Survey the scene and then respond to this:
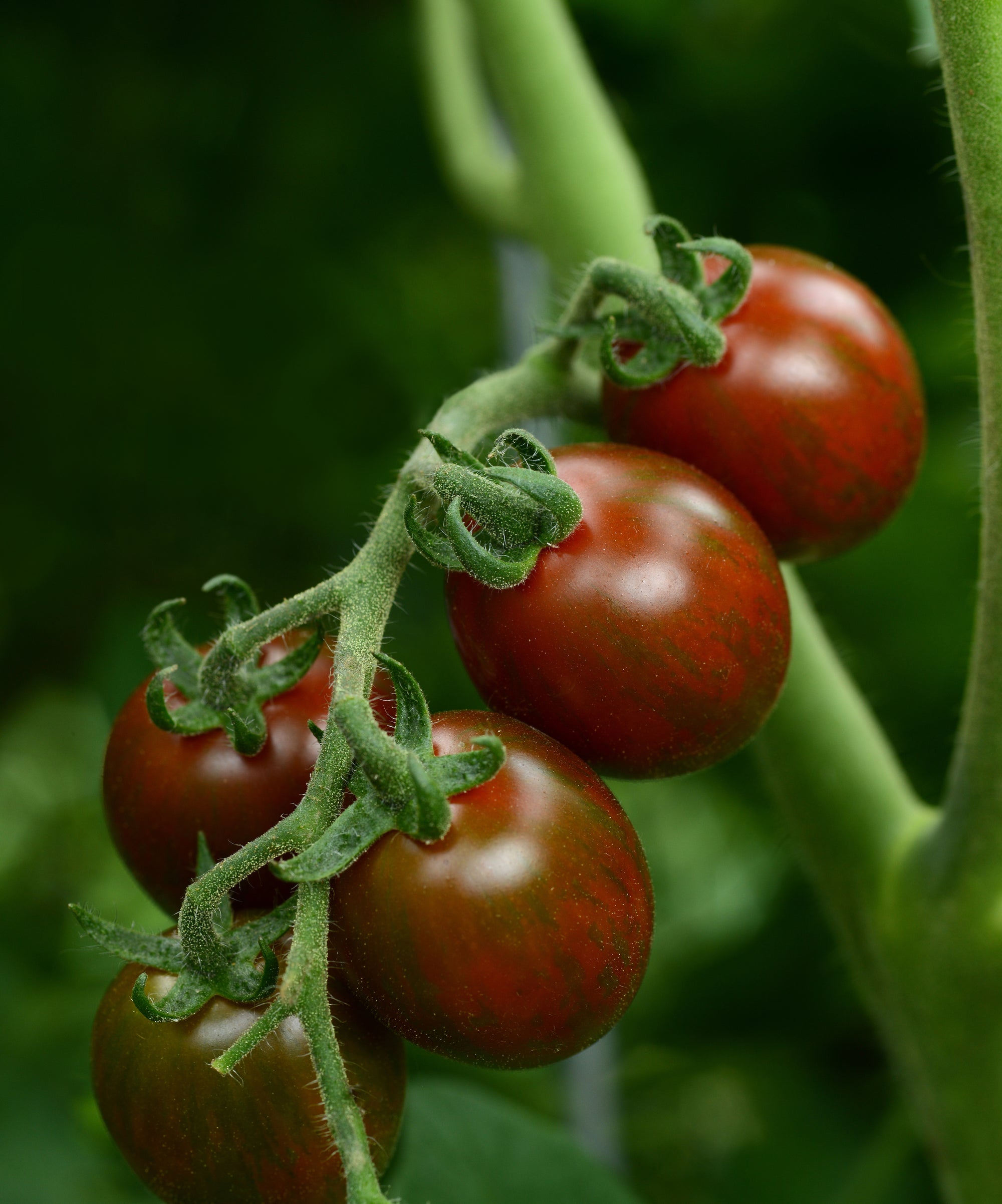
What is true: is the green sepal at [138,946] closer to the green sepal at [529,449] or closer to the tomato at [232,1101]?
the tomato at [232,1101]

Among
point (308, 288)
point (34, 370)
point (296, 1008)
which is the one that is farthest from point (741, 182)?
point (296, 1008)

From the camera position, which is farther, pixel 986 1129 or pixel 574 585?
pixel 986 1129

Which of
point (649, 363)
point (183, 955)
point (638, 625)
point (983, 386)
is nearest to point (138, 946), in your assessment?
point (183, 955)

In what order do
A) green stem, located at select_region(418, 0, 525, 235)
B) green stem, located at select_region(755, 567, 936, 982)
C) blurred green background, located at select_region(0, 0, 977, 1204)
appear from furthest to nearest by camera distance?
blurred green background, located at select_region(0, 0, 977, 1204) → green stem, located at select_region(418, 0, 525, 235) → green stem, located at select_region(755, 567, 936, 982)

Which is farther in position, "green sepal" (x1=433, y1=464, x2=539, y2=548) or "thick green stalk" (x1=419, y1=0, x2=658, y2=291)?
"thick green stalk" (x1=419, y1=0, x2=658, y2=291)

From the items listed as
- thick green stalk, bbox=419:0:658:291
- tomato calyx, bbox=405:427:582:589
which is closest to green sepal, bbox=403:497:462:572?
tomato calyx, bbox=405:427:582:589

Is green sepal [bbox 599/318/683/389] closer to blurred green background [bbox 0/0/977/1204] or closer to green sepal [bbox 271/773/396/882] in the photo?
green sepal [bbox 271/773/396/882]

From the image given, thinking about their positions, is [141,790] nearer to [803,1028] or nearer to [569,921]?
[569,921]

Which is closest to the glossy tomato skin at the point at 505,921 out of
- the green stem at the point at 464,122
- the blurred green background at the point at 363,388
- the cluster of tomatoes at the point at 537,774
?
the cluster of tomatoes at the point at 537,774
